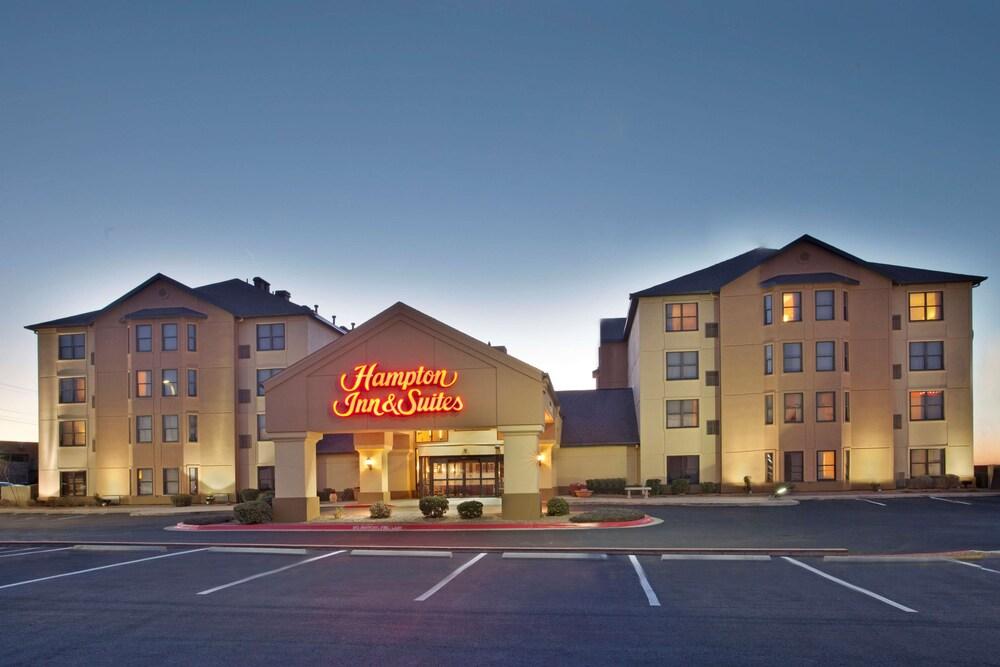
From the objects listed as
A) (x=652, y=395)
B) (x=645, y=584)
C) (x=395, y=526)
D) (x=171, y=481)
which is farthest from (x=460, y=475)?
(x=645, y=584)

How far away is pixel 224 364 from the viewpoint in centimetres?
4378

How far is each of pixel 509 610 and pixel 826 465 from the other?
32915 mm

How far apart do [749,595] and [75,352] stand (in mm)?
44333

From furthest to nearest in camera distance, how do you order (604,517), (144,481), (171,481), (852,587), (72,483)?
(72,483) → (144,481) → (171,481) → (604,517) → (852,587)

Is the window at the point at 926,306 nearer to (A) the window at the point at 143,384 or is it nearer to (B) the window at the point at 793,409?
(B) the window at the point at 793,409

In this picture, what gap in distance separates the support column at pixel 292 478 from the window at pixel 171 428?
19.0 m

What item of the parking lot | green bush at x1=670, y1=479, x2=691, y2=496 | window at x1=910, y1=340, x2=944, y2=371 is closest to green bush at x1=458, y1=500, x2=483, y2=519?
the parking lot

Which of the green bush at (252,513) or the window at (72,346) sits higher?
the window at (72,346)

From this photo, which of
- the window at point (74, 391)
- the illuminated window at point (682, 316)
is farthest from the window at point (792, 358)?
the window at point (74, 391)

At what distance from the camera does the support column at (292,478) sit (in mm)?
27203

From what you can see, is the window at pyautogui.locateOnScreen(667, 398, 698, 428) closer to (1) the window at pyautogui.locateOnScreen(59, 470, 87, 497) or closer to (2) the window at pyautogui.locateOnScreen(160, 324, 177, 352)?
(2) the window at pyautogui.locateOnScreen(160, 324, 177, 352)

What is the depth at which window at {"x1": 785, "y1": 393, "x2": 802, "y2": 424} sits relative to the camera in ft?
131

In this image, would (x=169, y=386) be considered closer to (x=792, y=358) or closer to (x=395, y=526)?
(x=395, y=526)

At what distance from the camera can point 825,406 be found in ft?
130
